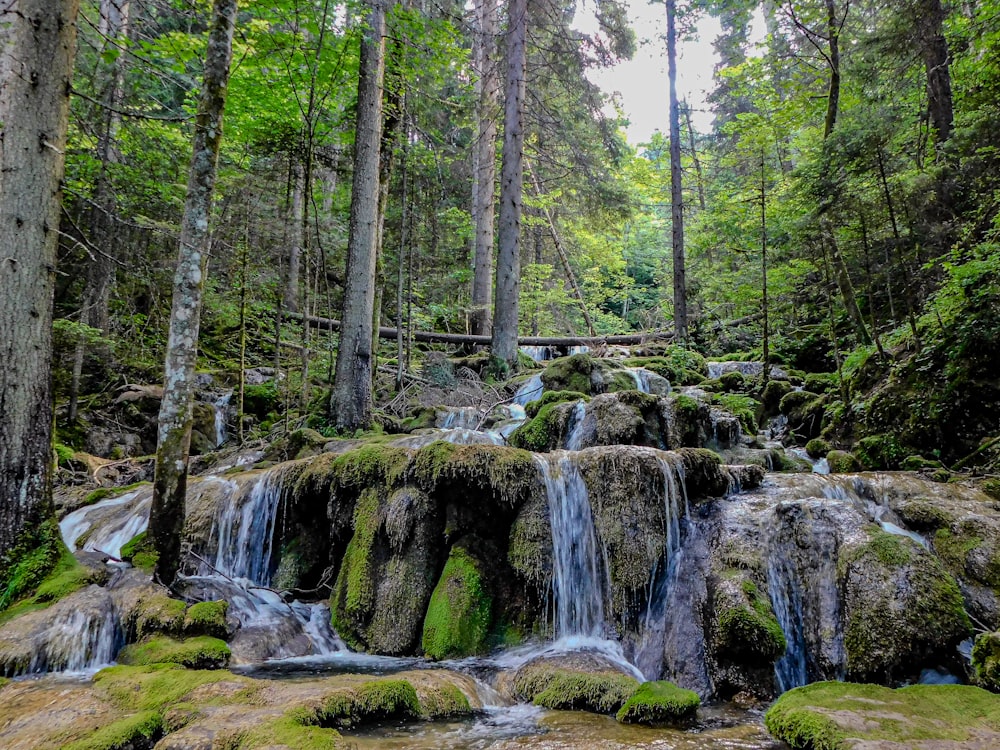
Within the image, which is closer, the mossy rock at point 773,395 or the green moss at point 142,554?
the green moss at point 142,554

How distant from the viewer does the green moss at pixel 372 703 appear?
11.7 ft

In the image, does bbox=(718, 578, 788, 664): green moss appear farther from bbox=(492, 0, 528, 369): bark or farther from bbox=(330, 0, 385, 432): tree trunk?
bbox=(492, 0, 528, 369): bark

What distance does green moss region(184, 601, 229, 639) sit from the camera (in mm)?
4938

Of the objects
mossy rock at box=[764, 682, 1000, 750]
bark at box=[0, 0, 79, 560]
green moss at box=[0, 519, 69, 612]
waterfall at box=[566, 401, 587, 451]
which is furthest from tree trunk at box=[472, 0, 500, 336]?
mossy rock at box=[764, 682, 1000, 750]

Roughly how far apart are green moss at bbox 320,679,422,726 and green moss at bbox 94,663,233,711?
0.90 metres

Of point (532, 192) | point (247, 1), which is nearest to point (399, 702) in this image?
point (247, 1)

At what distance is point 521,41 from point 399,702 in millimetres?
14932

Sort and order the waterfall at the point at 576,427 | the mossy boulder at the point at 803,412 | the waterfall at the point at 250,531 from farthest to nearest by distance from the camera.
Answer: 1. the mossy boulder at the point at 803,412
2. the waterfall at the point at 576,427
3. the waterfall at the point at 250,531

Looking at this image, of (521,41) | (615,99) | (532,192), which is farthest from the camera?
(532,192)

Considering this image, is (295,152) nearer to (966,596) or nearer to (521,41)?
(521,41)

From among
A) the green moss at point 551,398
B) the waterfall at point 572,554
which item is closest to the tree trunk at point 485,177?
the green moss at point 551,398

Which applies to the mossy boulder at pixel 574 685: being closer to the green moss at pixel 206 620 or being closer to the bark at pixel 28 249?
the green moss at pixel 206 620

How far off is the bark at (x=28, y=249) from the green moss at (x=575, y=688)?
466cm

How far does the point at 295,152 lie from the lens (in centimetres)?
1105
